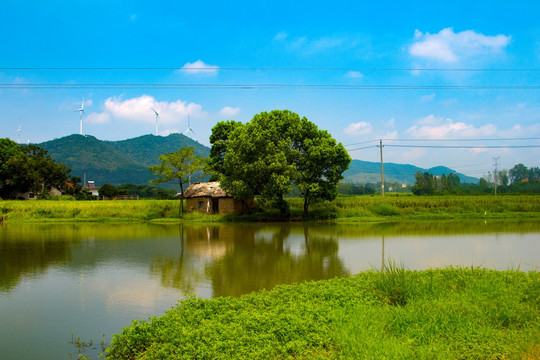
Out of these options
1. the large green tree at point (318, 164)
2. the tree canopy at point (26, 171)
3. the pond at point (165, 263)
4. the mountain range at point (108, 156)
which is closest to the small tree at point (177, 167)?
the pond at point (165, 263)

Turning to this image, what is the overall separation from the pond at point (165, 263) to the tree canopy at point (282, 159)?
5.37 metres

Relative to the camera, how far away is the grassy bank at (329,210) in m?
31.4

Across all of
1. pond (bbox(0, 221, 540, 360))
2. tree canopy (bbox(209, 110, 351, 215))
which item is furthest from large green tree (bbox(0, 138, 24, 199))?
tree canopy (bbox(209, 110, 351, 215))

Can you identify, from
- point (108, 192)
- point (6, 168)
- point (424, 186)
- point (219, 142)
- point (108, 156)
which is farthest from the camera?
point (108, 156)

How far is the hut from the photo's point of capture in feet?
107

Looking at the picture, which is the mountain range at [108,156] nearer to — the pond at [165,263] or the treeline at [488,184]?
the treeline at [488,184]

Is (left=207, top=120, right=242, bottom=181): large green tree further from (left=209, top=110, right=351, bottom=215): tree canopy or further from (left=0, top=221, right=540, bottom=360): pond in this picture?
(left=0, top=221, right=540, bottom=360): pond

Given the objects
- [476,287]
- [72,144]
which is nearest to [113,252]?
[476,287]

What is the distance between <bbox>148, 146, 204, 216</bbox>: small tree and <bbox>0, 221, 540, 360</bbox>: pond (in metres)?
8.43

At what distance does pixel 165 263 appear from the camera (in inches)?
534

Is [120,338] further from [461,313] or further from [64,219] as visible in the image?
[64,219]

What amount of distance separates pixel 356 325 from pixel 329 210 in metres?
25.8

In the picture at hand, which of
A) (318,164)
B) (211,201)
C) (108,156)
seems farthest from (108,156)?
(318,164)

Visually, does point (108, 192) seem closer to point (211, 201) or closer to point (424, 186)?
point (211, 201)
